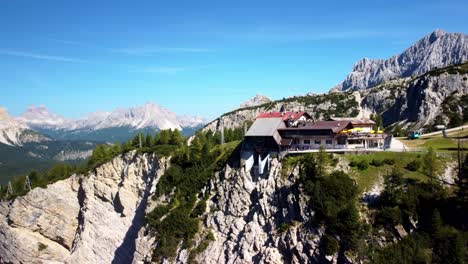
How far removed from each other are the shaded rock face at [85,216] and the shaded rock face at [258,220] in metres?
19.1

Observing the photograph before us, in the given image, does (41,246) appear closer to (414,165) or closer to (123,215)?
(123,215)

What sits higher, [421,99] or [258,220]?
[421,99]

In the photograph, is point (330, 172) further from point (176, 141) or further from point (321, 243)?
point (176, 141)

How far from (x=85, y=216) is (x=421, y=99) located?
10624cm

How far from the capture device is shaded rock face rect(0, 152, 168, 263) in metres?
78.7

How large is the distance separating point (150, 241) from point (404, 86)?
423 ft

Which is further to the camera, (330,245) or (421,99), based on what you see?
(421,99)

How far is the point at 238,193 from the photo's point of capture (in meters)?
62.7

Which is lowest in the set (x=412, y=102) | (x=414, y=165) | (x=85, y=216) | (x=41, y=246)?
(x=41, y=246)

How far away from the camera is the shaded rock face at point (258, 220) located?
1996 inches

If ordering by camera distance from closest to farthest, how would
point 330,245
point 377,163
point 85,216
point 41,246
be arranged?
point 330,245 < point 377,163 < point 85,216 < point 41,246

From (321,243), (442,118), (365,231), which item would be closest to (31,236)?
(321,243)

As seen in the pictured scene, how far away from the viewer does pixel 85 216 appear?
81.1 metres

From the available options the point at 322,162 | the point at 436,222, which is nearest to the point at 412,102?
the point at 322,162
